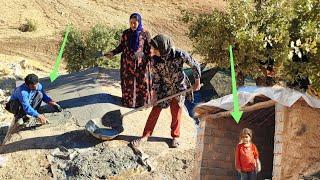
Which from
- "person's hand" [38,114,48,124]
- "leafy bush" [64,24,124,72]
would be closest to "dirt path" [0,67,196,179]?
"person's hand" [38,114,48,124]

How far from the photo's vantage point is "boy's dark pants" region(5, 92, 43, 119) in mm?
8844

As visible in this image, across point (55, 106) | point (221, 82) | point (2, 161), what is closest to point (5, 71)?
point (221, 82)

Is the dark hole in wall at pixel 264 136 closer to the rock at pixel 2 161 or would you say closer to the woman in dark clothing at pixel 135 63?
the woman in dark clothing at pixel 135 63

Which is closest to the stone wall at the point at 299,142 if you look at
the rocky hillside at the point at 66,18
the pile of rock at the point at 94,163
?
the pile of rock at the point at 94,163

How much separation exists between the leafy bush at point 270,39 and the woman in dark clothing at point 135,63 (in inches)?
79.8

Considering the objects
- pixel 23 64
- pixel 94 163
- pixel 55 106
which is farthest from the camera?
pixel 23 64

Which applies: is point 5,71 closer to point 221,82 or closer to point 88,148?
point 221,82

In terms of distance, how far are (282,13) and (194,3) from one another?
21353mm

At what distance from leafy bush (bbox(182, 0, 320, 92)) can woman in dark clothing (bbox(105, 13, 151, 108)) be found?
6.65 feet

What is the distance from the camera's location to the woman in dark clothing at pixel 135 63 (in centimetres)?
913

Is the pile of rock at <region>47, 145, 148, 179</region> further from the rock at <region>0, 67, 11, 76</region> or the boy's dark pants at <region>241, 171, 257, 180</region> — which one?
the rock at <region>0, 67, 11, 76</region>

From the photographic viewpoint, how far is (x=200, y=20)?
12.2m

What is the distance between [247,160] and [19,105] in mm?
4015

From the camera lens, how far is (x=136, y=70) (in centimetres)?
930
